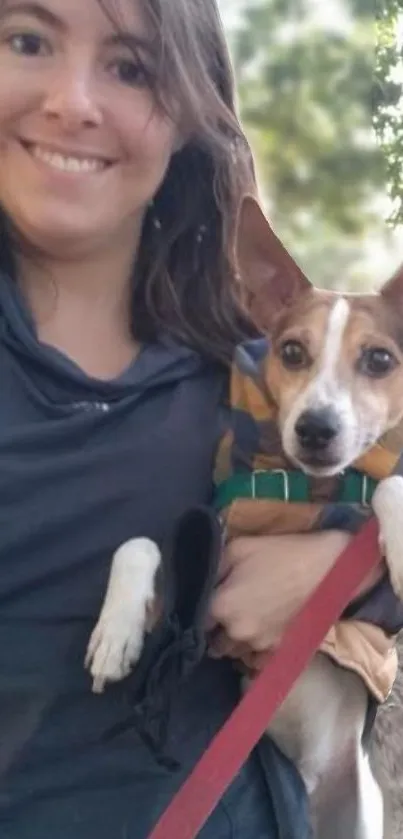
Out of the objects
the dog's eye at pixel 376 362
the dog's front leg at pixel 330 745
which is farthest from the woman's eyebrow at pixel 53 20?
the dog's front leg at pixel 330 745

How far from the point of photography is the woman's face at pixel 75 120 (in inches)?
39.1

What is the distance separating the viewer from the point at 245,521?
1037 millimetres

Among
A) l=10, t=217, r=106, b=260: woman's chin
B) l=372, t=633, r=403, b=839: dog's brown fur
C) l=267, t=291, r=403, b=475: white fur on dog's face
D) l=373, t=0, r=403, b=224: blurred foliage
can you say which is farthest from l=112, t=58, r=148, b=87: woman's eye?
l=373, t=0, r=403, b=224: blurred foliage

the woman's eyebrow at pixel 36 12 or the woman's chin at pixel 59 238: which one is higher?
the woman's eyebrow at pixel 36 12

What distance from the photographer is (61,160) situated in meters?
1.03

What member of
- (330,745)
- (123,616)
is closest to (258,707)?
(123,616)

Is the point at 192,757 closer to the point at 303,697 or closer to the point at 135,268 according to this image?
the point at 303,697

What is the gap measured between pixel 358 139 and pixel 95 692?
1481 millimetres

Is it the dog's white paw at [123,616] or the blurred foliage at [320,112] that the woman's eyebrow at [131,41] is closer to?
the dog's white paw at [123,616]

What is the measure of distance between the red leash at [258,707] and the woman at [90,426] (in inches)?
5.7

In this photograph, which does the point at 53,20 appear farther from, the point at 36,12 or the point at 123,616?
the point at 123,616

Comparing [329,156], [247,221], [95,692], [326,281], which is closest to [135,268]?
[247,221]

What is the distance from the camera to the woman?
0.97 m

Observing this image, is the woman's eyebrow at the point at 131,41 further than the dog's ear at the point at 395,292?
No
